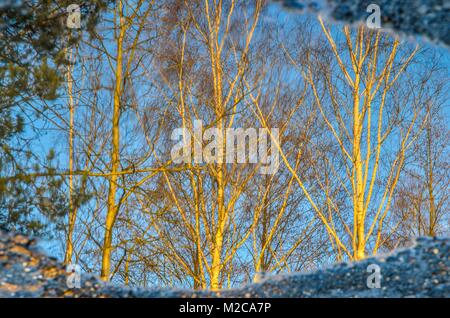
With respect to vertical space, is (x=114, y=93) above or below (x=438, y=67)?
below

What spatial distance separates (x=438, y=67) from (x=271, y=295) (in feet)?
7.08

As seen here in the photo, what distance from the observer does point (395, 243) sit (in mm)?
2762

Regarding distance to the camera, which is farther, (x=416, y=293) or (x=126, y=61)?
(x=126, y=61)

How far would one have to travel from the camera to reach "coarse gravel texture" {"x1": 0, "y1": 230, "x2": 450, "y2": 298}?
1738 millimetres

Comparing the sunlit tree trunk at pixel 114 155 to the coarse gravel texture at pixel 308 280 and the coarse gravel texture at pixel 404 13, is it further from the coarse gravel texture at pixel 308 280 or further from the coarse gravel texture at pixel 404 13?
the coarse gravel texture at pixel 404 13

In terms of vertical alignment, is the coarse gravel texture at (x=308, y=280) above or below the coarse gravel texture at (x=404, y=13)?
below

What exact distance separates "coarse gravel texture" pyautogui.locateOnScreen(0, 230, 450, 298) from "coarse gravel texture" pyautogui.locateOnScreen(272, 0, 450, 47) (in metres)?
0.87

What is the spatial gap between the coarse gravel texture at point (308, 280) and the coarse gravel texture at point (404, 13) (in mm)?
871

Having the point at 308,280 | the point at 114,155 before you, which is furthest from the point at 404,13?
the point at 114,155

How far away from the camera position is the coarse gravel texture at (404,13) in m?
1.96

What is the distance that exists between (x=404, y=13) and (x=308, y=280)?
1.18 metres

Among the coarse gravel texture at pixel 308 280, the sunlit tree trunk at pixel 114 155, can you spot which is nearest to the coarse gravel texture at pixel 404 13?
the coarse gravel texture at pixel 308 280

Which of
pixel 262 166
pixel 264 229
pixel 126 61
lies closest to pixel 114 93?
pixel 126 61
